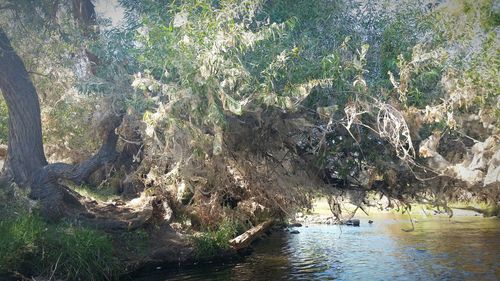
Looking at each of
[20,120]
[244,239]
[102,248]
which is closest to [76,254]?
[102,248]

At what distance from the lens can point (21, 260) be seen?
543 inches

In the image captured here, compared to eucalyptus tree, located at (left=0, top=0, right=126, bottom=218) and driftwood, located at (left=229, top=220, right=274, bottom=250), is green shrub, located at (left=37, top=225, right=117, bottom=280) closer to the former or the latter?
eucalyptus tree, located at (left=0, top=0, right=126, bottom=218)

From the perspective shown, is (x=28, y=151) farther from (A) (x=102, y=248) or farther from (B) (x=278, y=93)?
(B) (x=278, y=93)

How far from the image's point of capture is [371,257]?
2278cm

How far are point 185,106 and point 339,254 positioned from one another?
13.9m

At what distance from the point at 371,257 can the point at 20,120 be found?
15605 mm

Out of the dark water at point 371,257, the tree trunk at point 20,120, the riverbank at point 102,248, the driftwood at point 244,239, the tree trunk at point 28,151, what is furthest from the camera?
the driftwood at point 244,239

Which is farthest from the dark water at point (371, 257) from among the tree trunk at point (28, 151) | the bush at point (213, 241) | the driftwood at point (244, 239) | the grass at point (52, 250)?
the tree trunk at point (28, 151)

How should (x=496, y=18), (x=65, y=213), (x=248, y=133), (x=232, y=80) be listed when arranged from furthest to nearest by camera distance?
(x=65, y=213) < (x=248, y=133) < (x=232, y=80) < (x=496, y=18)

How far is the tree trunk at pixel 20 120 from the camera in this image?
55.2ft

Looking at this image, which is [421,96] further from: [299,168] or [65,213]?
[65,213]

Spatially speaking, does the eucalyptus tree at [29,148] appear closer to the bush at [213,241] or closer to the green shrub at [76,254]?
the green shrub at [76,254]

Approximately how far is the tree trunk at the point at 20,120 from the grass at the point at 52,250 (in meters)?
2.22

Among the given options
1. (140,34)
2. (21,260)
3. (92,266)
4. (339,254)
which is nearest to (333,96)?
(140,34)
